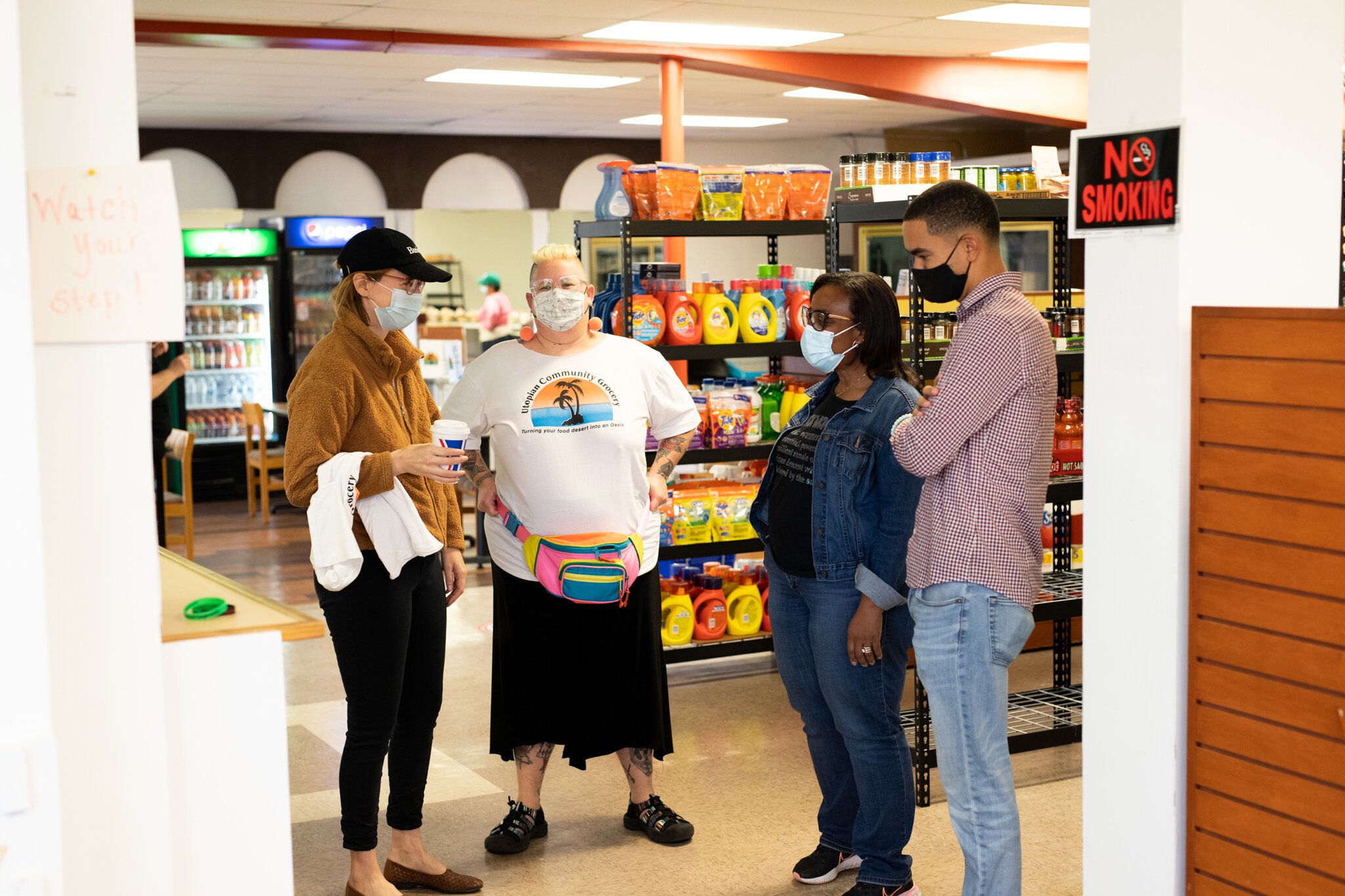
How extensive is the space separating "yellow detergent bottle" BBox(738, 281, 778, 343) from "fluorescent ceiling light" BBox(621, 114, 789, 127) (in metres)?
6.53

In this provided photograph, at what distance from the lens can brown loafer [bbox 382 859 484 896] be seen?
3.64 meters

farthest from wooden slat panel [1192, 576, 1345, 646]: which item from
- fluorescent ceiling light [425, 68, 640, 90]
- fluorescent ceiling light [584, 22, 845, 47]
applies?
fluorescent ceiling light [425, 68, 640, 90]

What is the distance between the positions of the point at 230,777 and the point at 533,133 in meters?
11.3

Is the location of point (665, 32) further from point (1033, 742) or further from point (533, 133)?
point (533, 133)

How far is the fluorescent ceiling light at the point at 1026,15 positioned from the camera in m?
6.99

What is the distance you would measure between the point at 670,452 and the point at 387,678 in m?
1.13

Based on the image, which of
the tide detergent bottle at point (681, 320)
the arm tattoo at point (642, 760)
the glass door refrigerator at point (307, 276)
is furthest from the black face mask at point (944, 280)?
the glass door refrigerator at point (307, 276)

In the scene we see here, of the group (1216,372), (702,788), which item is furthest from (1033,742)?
(1216,372)

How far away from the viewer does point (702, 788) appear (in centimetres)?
448

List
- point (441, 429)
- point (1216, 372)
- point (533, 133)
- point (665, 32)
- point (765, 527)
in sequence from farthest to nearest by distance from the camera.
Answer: point (533, 133) < point (665, 32) < point (765, 527) < point (441, 429) < point (1216, 372)

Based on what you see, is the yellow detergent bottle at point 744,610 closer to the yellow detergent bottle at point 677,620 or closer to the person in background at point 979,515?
the yellow detergent bottle at point 677,620

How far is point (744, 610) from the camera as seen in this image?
5637 millimetres

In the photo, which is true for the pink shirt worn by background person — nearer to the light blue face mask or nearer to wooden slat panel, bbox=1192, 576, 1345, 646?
the light blue face mask

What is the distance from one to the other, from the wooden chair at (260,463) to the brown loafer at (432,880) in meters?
5.94
